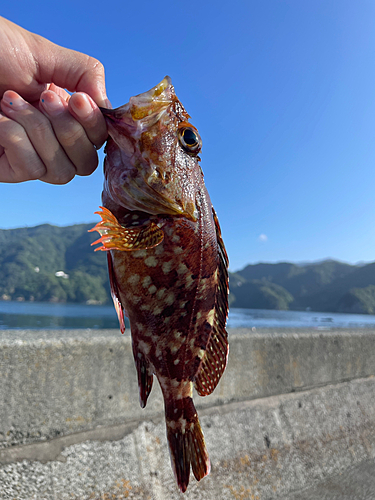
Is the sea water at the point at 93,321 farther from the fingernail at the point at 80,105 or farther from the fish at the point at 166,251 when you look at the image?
the fingernail at the point at 80,105

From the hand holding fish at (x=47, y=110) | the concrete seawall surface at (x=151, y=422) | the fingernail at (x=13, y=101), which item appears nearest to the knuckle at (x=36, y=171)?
the hand holding fish at (x=47, y=110)

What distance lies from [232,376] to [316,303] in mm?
134487

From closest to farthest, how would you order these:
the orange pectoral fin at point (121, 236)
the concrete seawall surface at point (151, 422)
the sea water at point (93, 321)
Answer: the orange pectoral fin at point (121, 236), the concrete seawall surface at point (151, 422), the sea water at point (93, 321)

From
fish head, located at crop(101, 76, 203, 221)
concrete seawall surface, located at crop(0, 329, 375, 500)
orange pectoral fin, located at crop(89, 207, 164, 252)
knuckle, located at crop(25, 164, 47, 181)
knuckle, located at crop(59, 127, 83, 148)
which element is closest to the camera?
orange pectoral fin, located at crop(89, 207, 164, 252)

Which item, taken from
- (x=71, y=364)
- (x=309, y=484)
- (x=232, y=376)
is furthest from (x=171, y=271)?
(x=309, y=484)

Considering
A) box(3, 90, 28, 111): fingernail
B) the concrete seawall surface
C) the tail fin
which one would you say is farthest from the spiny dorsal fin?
the concrete seawall surface

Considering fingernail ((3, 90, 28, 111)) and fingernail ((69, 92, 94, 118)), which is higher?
fingernail ((3, 90, 28, 111))

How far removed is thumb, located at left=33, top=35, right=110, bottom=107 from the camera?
1.61m

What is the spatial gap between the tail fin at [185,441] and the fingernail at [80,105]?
151 centimetres

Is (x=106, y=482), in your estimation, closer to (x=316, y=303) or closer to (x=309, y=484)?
(x=309, y=484)

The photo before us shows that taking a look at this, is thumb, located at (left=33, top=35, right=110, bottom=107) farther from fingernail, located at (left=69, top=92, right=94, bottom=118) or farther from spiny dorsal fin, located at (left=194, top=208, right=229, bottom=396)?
spiny dorsal fin, located at (left=194, top=208, right=229, bottom=396)

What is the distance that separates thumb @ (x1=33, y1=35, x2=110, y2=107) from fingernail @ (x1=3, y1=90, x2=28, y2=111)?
0.26 metres

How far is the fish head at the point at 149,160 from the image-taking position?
137 cm

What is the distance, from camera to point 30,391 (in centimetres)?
276
